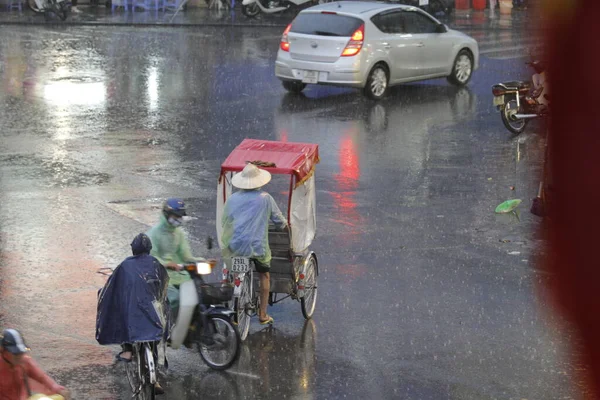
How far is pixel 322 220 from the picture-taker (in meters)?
10.8

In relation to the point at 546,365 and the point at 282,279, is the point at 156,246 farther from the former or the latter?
the point at 546,365

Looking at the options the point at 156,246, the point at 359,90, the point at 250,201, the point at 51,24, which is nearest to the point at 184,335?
the point at 156,246

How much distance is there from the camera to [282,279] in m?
7.66

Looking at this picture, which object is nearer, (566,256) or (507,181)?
(566,256)

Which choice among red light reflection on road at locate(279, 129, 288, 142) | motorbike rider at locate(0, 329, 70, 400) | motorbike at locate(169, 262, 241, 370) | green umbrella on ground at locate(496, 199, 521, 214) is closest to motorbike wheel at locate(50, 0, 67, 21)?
red light reflection on road at locate(279, 129, 288, 142)

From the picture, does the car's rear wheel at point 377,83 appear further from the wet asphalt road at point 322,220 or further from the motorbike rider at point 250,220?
the motorbike rider at point 250,220

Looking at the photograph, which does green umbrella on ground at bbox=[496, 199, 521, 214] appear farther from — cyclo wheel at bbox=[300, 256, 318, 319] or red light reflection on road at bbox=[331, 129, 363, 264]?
cyclo wheel at bbox=[300, 256, 318, 319]

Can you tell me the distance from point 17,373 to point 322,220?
22.1 ft

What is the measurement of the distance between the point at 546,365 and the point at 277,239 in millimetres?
2230

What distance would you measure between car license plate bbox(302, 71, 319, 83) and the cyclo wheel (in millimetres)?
10416

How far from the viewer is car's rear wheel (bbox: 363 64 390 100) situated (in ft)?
60.4

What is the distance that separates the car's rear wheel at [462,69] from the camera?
2030 cm

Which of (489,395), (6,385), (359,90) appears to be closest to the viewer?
(6,385)

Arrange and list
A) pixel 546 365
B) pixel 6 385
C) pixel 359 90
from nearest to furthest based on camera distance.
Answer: pixel 6 385 → pixel 546 365 → pixel 359 90
